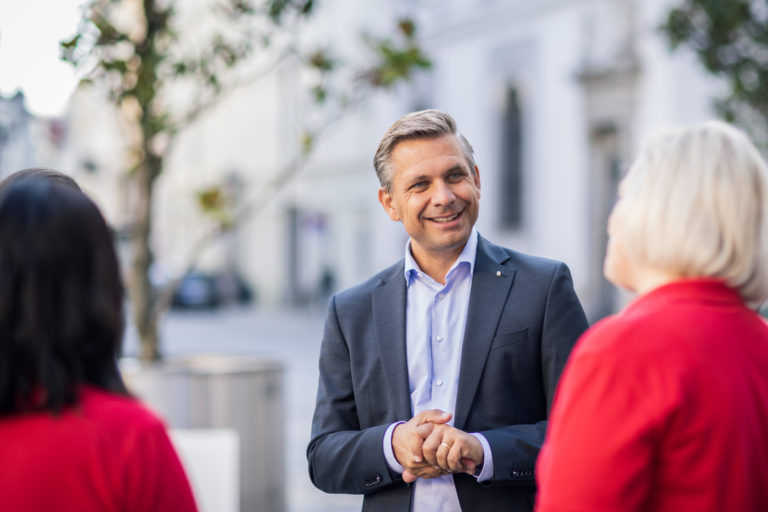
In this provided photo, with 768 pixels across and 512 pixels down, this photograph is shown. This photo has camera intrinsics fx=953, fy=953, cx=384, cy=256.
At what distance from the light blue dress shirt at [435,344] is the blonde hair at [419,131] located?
0.24 meters

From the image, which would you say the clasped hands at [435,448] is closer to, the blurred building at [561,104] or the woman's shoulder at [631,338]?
the woman's shoulder at [631,338]

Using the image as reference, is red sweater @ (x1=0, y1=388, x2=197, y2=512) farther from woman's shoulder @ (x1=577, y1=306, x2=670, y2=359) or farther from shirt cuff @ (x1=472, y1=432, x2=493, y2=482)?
shirt cuff @ (x1=472, y1=432, x2=493, y2=482)

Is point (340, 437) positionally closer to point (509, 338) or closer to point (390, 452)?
point (390, 452)

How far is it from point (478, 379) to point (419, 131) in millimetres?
711

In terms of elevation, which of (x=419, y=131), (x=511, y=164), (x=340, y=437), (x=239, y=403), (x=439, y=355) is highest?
(x=419, y=131)

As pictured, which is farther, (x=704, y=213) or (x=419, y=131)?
(x=419, y=131)

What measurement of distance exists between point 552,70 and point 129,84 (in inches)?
612

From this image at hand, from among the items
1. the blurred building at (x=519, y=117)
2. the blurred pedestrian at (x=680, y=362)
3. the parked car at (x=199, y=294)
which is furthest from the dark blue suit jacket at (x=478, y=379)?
the parked car at (x=199, y=294)

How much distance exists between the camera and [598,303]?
18.1 metres

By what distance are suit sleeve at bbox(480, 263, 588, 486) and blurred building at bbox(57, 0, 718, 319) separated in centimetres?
560

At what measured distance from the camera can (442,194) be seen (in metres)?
2.64

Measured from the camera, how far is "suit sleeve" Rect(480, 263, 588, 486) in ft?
7.97

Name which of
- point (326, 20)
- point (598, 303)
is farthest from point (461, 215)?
point (326, 20)

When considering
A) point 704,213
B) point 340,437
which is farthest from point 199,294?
point 704,213
